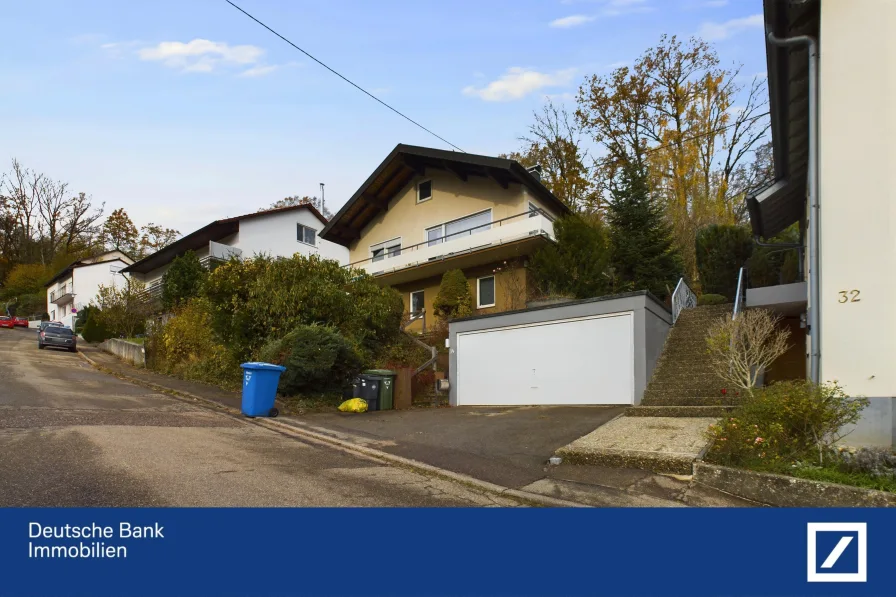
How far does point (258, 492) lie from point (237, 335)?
10.7 m

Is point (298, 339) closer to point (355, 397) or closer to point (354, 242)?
point (355, 397)

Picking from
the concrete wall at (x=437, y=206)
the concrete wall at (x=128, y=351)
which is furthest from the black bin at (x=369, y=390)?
the concrete wall at (x=128, y=351)

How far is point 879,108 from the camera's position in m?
7.23

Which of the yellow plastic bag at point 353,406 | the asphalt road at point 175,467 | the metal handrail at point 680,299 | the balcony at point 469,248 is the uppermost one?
the balcony at point 469,248

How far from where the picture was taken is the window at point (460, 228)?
22050 millimetres

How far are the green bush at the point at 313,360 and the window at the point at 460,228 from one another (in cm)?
949

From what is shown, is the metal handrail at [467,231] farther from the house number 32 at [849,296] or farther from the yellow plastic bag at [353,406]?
the house number 32 at [849,296]

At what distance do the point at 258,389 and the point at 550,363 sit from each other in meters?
6.30

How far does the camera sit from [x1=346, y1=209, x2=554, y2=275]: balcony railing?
19.5m

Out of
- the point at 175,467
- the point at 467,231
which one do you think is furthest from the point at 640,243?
the point at 175,467

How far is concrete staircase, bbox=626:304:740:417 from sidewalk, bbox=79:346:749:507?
84 cm

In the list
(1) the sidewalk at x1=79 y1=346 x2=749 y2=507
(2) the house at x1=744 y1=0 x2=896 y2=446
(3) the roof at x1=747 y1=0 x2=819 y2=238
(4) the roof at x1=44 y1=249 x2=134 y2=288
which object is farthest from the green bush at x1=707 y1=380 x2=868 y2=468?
(4) the roof at x1=44 y1=249 x2=134 y2=288

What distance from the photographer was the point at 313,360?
1262 cm

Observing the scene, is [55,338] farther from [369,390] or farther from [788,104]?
[788,104]
